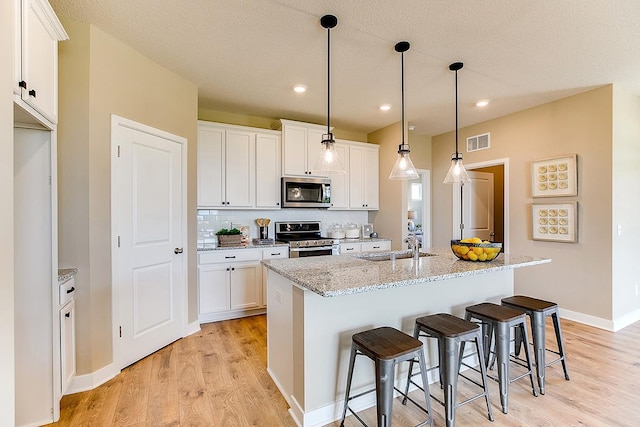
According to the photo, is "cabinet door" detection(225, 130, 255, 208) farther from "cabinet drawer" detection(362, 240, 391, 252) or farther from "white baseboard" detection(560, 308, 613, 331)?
"white baseboard" detection(560, 308, 613, 331)

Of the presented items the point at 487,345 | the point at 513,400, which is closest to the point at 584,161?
the point at 487,345

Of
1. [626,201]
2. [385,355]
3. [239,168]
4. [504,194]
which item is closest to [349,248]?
[239,168]

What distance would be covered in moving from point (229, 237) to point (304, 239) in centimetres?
110

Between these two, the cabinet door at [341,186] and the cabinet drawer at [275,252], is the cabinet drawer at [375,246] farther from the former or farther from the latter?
the cabinet drawer at [275,252]

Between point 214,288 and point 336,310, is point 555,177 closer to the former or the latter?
point 336,310

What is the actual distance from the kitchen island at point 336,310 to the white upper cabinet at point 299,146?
2134mm

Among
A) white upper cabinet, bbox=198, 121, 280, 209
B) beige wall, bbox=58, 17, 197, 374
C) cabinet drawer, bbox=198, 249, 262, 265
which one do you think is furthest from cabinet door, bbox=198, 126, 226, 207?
beige wall, bbox=58, 17, 197, 374

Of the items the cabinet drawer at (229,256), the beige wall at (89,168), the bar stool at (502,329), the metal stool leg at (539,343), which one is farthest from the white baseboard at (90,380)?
the metal stool leg at (539,343)

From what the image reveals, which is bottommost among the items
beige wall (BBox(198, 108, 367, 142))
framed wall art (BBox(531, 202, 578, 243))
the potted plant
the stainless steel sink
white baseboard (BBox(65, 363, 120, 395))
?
white baseboard (BBox(65, 363, 120, 395))

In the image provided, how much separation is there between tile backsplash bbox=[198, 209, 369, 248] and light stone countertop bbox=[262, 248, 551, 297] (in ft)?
6.70

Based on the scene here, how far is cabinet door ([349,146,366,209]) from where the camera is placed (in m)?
4.82

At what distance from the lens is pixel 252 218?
14.2 feet

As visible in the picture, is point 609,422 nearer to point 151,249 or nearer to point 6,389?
point 6,389

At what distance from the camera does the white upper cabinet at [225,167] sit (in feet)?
12.4
